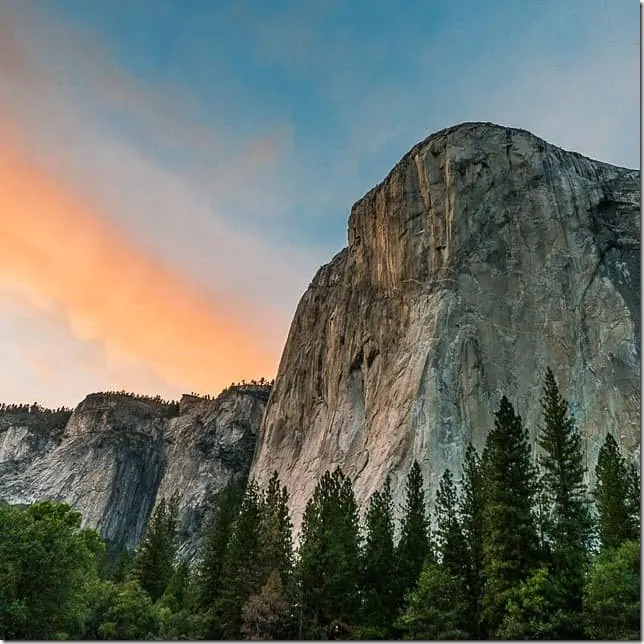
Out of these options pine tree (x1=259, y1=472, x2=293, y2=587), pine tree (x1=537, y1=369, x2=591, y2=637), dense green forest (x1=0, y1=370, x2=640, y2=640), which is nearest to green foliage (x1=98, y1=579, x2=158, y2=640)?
dense green forest (x1=0, y1=370, x2=640, y2=640)

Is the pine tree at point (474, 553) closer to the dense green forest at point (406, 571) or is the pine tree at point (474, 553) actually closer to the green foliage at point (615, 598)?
the dense green forest at point (406, 571)

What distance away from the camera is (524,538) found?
25547mm

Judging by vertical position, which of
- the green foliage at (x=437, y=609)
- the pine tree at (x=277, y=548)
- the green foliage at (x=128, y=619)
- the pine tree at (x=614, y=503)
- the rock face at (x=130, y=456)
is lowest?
the green foliage at (x=128, y=619)

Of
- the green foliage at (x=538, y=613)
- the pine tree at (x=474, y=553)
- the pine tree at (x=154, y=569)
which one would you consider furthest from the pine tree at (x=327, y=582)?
the pine tree at (x=154, y=569)

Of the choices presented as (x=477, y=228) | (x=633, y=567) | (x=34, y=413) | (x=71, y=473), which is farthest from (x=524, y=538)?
(x=34, y=413)

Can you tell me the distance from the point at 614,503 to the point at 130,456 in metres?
74.7

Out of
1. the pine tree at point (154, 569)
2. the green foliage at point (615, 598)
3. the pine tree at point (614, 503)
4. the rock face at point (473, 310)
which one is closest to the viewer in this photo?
the green foliage at point (615, 598)

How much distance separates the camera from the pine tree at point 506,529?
82.0 ft

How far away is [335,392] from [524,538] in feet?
134

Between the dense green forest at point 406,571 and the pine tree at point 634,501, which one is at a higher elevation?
the pine tree at point 634,501

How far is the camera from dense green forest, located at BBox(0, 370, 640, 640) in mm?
22812

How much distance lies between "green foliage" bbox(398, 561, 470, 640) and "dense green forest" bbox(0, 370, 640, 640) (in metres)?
0.05

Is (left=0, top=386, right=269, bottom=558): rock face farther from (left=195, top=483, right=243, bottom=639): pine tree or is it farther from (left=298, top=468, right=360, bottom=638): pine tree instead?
(left=298, top=468, right=360, bottom=638): pine tree

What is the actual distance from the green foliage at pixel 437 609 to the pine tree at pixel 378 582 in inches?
127
